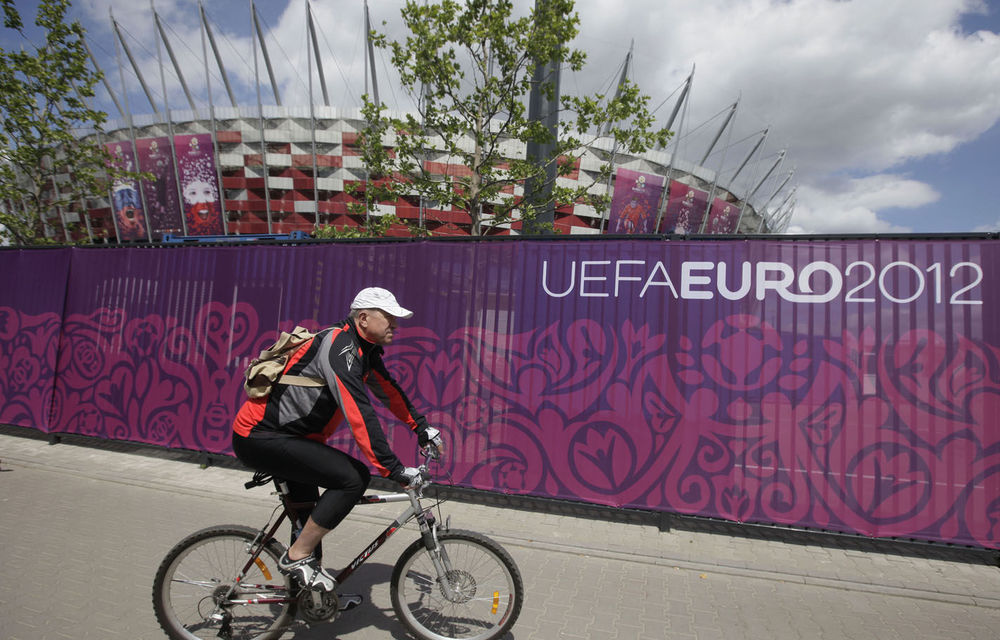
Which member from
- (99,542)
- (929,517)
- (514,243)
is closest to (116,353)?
(99,542)

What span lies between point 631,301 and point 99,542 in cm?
503

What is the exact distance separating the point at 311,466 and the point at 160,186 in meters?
45.0

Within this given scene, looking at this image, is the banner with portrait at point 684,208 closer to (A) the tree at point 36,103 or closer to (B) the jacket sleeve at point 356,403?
(A) the tree at point 36,103

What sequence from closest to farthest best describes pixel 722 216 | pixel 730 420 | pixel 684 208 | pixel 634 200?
pixel 730 420
pixel 634 200
pixel 684 208
pixel 722 216

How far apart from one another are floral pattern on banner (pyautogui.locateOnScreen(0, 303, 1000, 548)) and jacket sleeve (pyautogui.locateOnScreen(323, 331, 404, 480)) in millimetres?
3110

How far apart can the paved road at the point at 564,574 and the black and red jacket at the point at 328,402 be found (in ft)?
4.27

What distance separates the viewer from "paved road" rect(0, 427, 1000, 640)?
11.5 ft

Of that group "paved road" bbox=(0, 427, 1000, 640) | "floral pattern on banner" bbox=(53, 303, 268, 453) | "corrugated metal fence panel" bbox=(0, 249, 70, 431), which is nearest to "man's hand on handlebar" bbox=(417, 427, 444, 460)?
"paved road" bbox=(0, 427, 1000, 640)

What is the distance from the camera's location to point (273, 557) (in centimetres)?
297

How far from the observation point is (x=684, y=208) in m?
42.8

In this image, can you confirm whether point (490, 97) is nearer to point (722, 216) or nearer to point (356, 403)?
point (356, 403)

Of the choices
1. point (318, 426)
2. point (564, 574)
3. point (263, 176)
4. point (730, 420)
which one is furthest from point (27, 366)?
point (263, 176)

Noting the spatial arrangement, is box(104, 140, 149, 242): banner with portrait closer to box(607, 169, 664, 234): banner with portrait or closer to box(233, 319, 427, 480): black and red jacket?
box(607, 169, 664, 234): banner with portrait

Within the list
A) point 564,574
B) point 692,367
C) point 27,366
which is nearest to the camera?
point 564,574
